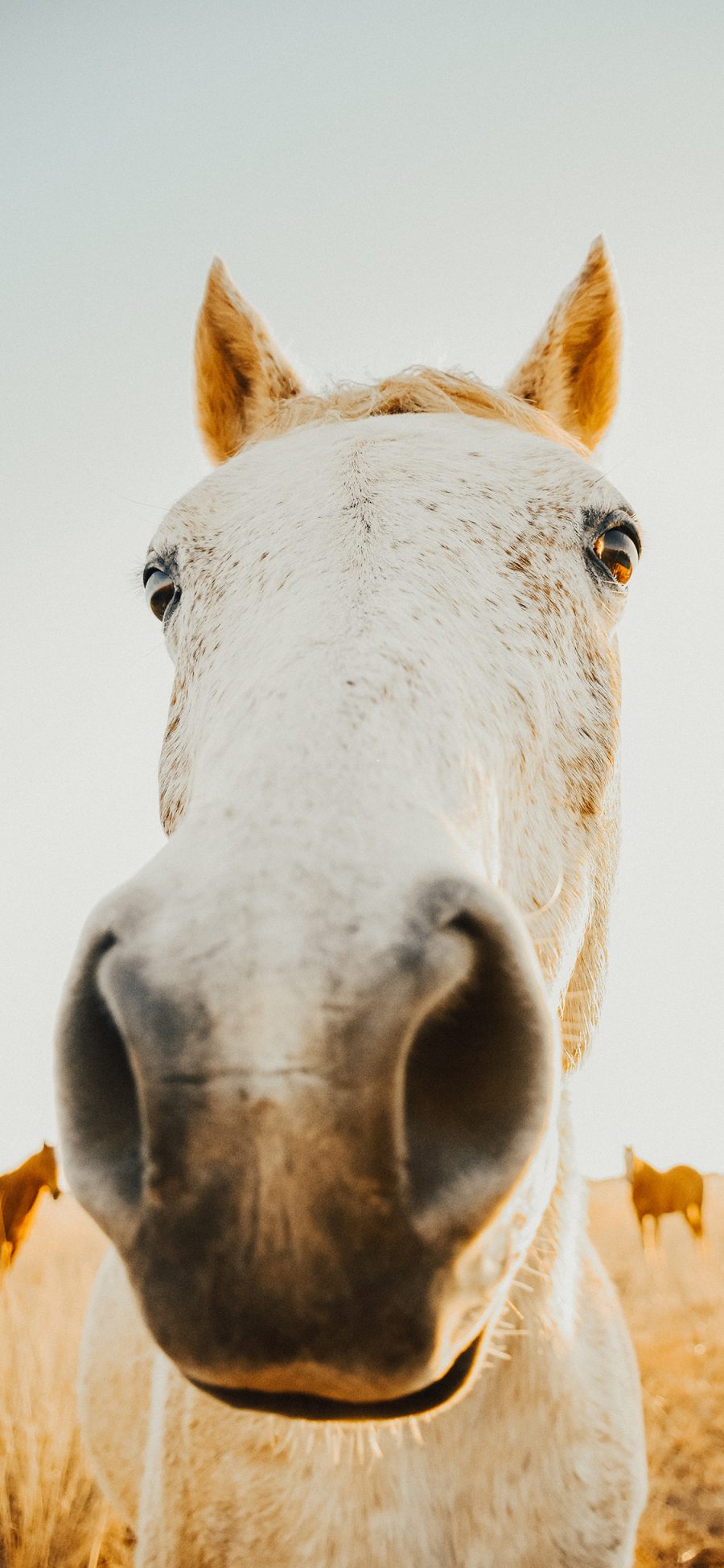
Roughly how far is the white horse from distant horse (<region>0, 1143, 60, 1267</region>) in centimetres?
790

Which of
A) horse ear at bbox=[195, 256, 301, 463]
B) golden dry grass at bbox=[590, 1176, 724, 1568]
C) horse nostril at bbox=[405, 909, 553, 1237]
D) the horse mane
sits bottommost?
golden dry grass at bbox=[590, 1176, 724, 1568]

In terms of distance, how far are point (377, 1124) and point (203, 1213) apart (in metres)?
0.21

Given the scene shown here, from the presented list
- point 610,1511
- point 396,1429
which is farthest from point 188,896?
point 610,1511

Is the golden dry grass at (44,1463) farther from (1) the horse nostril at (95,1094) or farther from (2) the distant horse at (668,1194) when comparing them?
(2) the distant horse at (668,1194)

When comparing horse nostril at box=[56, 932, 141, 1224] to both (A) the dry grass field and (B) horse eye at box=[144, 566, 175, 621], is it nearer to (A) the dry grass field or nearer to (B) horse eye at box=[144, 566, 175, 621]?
(B) horse eye at box=[144, 566, 175, 621]

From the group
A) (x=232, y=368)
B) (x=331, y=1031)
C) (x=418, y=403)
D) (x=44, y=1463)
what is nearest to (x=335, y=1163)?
(x=331, y=1031)

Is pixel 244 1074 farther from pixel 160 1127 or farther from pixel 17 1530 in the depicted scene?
pixel 17 1530

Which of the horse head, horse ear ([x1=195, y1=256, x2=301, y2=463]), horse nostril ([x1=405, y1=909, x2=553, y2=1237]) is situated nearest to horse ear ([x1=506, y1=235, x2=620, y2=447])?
horse ear ([x1=195, y1=256, x2=301, y2=463])

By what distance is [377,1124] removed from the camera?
841 millimetres

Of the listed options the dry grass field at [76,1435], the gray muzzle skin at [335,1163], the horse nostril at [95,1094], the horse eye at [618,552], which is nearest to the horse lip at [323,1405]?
the gray muzzle skin at [335,1163]

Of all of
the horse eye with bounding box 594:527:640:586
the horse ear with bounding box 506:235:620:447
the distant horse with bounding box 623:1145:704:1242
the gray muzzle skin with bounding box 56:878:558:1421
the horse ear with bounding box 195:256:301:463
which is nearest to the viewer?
the gray muzzle skin with bounding box 56:878:558:1421

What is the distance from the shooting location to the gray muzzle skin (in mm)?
840

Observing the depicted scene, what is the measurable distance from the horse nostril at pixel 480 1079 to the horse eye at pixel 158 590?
1.79m

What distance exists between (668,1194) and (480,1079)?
51.2ft
